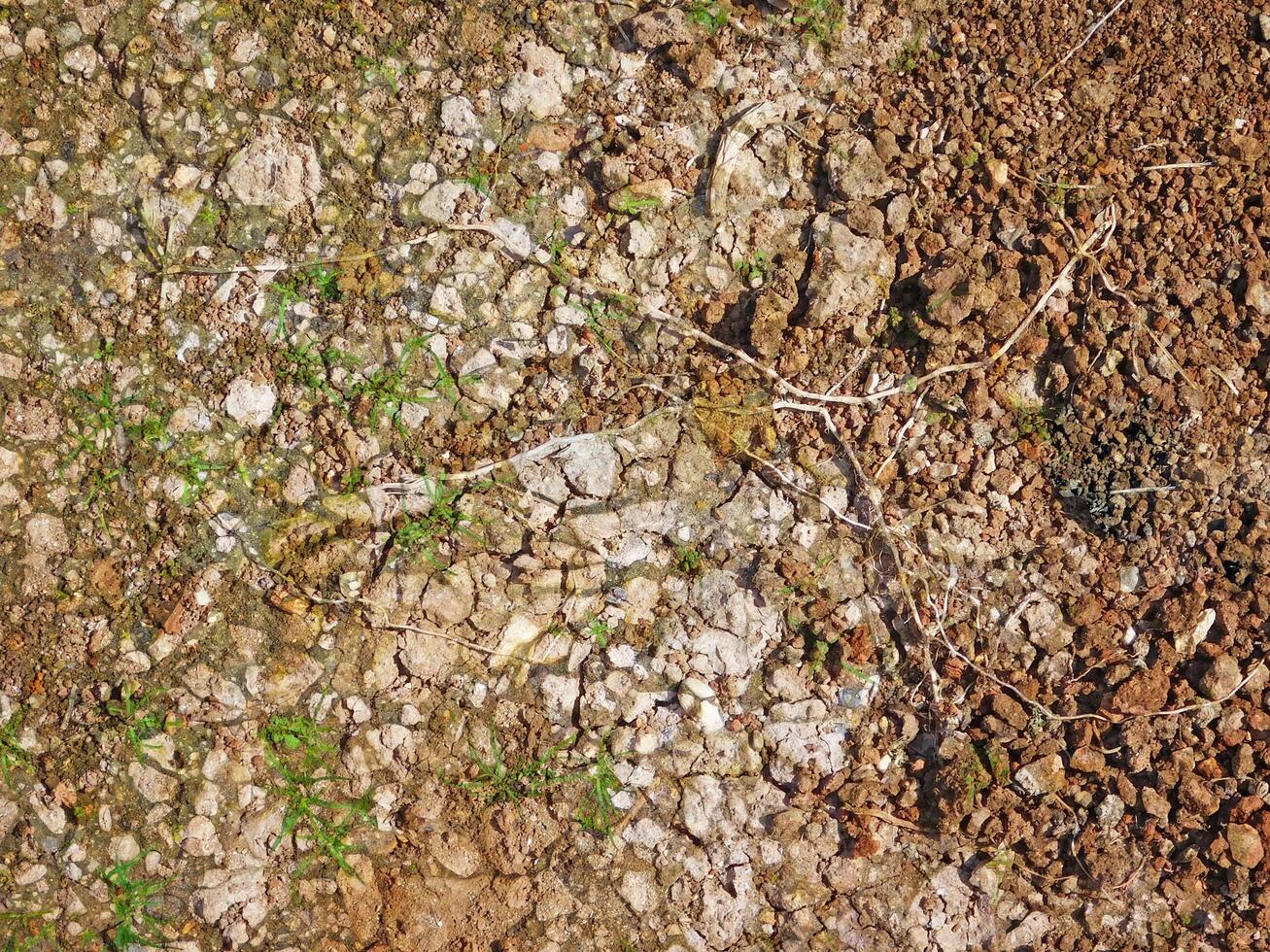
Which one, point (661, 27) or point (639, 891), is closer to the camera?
point (639, 891)

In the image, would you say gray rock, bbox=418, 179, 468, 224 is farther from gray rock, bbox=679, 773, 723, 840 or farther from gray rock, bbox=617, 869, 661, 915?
gray rock, bbox=617, 869, 661, 915

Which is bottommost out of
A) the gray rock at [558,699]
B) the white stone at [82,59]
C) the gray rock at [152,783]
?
the gray rock at [152,783]

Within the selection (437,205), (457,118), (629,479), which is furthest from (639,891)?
(457,118)

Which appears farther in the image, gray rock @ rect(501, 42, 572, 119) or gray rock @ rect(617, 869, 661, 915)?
gray rock @ rect(501, 42, 572, 119)

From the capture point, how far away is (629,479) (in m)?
2.61

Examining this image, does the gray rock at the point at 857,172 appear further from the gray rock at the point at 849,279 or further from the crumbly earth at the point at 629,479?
the gray rock at the point at 849,279

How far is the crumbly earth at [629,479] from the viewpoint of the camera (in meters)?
2.51

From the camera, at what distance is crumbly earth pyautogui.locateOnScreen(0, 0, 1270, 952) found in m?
2.51

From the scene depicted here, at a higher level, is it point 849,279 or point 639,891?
point 849,279

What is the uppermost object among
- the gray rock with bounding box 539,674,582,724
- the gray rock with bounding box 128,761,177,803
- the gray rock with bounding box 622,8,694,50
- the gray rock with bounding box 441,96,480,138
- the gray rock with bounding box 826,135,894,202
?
the gray rock with bounding box 622,8,694,50

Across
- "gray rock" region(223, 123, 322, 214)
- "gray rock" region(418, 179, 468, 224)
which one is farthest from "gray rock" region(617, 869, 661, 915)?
"gray rock" region(223, 123, 322, 214)

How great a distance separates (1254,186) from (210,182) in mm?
2921

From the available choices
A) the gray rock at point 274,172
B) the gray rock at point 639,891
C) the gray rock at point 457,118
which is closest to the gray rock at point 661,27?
the gray rock at point 457,118

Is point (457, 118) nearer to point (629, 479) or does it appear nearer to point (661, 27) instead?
point (661, 27)
